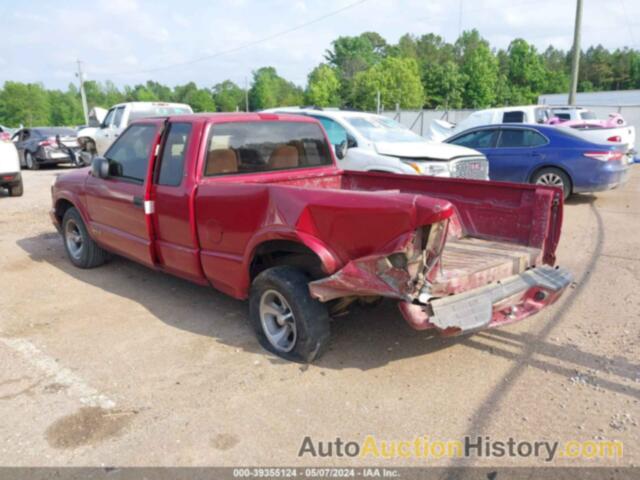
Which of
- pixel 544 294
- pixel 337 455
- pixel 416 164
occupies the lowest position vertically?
pixel 337 455

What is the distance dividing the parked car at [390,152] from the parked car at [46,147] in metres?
11.3

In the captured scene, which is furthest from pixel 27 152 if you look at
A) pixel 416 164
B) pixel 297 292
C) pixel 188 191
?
pixel 297 292

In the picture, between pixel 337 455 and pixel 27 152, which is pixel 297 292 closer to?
pixel 337 455

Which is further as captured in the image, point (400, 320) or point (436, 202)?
point (400, 320)

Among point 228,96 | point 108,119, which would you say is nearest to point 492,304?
point 108,119

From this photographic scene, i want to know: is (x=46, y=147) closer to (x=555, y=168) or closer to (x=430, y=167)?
(x=430, y=167)

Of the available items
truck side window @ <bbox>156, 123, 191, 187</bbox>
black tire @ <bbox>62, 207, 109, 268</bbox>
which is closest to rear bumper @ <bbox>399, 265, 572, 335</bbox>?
truck side window @ <bbox>156, 123, 191, 187</bbox>

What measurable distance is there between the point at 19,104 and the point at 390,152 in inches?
3633

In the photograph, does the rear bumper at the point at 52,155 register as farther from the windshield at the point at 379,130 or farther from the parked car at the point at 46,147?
the windshield at the point at 379,130

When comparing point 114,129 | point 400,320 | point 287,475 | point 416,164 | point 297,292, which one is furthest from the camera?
point 114,129

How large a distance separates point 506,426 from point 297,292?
1.59 m

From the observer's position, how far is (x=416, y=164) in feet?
26.0

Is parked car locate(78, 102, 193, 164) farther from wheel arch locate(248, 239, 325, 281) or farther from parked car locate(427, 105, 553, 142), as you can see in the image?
wheel arch locate(248, 239, 325, 281)

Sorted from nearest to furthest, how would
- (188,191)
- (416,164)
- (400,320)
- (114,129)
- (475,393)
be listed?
(475,393), (188,191), (400,320), (416,164), (114,129)
